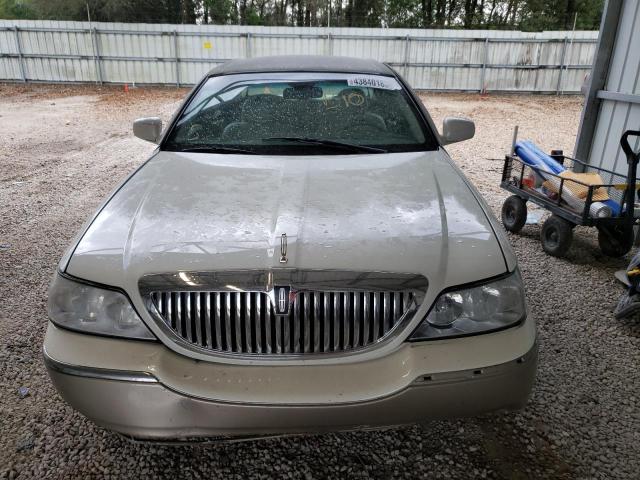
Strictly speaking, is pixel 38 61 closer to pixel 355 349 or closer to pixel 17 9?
pixel 17 9

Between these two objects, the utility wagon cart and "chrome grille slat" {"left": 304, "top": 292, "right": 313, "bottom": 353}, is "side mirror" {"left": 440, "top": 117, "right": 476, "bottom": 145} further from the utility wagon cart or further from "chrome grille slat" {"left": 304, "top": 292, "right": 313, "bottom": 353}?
"chrome grille slat" {"left": 304, "top": 292, "right": 313, "bottom": 353}

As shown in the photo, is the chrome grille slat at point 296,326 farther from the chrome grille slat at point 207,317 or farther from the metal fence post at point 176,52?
the metal fence post at point 176,52

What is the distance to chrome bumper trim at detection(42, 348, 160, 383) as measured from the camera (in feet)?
5.17

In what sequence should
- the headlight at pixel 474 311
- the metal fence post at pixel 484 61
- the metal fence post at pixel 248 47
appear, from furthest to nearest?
the metal fence post at pixel 248 47 < the metal fence post at pixel 484 61 < the headlight at pixel 474 311

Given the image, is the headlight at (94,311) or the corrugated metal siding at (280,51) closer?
the headlight at (94,311)

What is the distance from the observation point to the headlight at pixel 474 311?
1.66m

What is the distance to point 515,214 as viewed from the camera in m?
4.70

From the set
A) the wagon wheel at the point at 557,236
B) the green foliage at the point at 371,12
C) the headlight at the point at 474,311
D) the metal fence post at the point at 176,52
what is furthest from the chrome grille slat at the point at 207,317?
the green foliage at the point at 371,12

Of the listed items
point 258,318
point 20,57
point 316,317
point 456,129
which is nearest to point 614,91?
point 456,129

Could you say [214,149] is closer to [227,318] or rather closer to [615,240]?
[227,318]

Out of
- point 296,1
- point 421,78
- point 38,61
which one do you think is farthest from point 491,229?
point 296,1

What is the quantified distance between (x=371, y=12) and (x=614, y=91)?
23190mm

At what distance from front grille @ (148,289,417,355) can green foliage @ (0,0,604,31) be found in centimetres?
2279

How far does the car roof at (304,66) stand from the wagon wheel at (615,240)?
219 centimetres
